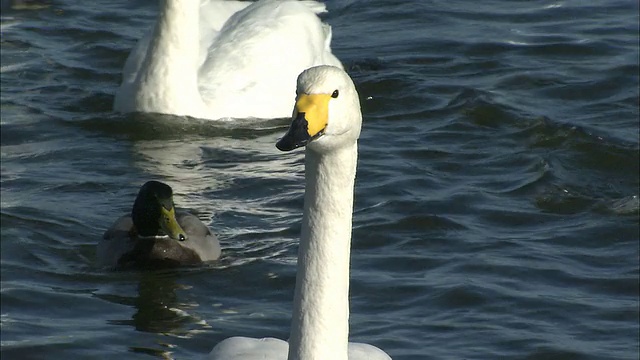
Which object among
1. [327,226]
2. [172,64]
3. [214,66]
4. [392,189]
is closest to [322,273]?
[327,226]

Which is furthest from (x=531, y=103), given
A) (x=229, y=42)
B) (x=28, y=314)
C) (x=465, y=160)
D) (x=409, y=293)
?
(x=28, y=314)

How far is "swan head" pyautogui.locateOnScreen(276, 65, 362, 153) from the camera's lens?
472 cm

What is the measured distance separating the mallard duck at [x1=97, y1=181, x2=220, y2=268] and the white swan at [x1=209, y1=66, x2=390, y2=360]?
3.86m

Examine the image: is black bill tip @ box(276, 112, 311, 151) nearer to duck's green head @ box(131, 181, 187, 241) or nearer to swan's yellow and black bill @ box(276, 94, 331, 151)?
swan's yellow and black bill @ box(276, 94, 331, 151)

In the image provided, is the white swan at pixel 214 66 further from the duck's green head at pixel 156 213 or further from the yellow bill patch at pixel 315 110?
the yellow bill patch at pixel 315 110

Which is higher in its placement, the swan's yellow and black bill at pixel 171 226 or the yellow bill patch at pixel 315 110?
the yellow bill patch at pixel 315 110

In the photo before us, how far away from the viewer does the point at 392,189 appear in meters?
10.5

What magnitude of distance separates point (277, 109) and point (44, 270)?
344 cm

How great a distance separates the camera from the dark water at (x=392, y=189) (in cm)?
809

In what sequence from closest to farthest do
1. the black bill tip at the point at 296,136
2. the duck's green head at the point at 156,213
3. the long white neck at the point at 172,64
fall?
1. the black bill tip at the point at 296,136
2. the duck's green head at the point at 156,213
3. the long white neck at the point at 172,64

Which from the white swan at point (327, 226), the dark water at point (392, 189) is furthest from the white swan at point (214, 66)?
the white swan at point (327, 226)

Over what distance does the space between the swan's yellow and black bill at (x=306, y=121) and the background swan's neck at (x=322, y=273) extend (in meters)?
0.37

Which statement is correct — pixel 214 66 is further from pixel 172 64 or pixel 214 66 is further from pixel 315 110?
pixel 315 110

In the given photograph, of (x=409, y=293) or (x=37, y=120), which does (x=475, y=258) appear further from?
(x=37, y=120)
